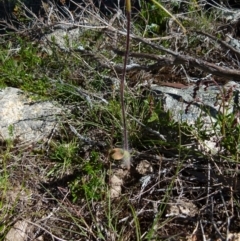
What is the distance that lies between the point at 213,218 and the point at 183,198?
0.22 m

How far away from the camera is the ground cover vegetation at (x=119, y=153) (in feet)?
9.52

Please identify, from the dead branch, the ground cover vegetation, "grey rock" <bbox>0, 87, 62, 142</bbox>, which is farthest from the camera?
"grey rock" <bbox>0, 87, 62, 142</bbox>

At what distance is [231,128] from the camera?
303 centimetres

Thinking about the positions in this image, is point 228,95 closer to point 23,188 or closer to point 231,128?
point 231,128

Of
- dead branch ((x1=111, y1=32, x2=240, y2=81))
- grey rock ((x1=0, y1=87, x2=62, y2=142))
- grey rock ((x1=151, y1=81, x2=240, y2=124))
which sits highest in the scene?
dead branch ((x1=111, y1=32, x2=240, y2=81))

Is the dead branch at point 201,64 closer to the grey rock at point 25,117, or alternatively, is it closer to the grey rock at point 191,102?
the grey rock at point 191,102

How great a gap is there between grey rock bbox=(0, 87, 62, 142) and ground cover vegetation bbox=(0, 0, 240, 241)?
0.19ft

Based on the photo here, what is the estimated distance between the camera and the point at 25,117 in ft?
12.0

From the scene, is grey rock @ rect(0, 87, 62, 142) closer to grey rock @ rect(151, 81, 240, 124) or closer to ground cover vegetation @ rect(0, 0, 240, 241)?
ground cover vegetation @ rect(0, 0, 240, 241)

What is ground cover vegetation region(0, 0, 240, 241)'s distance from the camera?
2900 millimetres

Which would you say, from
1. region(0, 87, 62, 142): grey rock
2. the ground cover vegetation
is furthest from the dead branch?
region(0, 87, 62, 142): grey rock

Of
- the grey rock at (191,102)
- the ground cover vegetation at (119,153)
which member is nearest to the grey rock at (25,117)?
the ground cover vegetation at (119,153)

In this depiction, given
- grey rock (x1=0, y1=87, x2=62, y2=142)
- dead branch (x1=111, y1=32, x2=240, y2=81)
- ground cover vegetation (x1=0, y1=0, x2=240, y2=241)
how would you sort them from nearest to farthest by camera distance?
ground cover vegetation (x1=0, y1=0, x2=240, y2=241), dead branch (x1=111, y1=32, x2=240, y2=81), grey rock (x1=0, y1=87, x2=62, y2=142)

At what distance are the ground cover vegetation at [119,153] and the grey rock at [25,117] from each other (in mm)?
57
